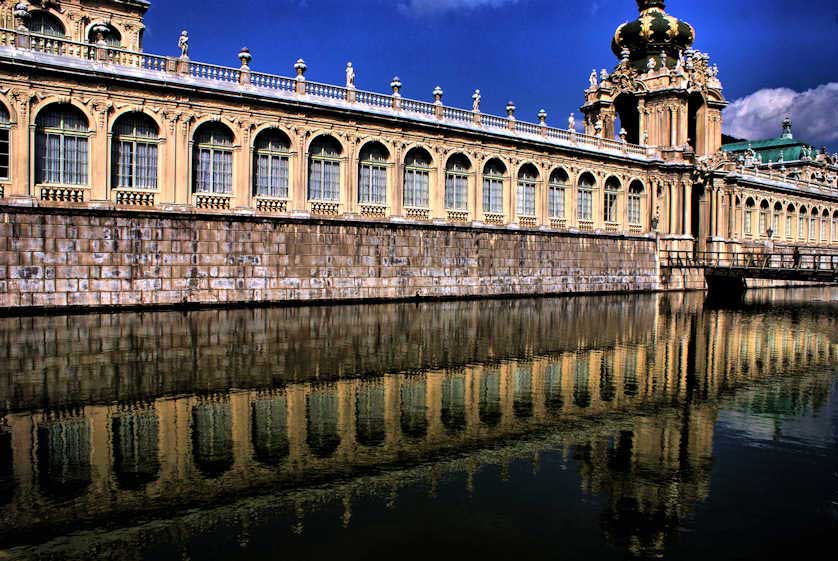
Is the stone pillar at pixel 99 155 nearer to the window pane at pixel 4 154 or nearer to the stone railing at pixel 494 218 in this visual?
the window pane at pixel 4 154

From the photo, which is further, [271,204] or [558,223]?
[558,223]

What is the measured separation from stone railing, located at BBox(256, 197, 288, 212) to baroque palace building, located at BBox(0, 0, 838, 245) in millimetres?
60

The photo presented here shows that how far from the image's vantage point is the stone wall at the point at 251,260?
3059cm

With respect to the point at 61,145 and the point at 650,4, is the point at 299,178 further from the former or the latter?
the point at 650,4

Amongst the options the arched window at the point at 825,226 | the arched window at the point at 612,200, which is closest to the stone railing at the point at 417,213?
the arched window at the point at 612,200

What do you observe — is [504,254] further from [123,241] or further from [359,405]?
[359,405]

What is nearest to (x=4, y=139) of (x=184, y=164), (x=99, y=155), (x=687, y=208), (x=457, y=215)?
(x=99, y=155)

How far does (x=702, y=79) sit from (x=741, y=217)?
49.1ft

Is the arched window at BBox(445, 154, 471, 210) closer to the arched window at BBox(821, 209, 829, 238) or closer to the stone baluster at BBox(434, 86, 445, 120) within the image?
the stone baluster at BBox(434, 86, 445, 120)

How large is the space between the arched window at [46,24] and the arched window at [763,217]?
6613 cm

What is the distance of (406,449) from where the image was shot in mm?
11594

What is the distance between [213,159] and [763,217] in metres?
62.7

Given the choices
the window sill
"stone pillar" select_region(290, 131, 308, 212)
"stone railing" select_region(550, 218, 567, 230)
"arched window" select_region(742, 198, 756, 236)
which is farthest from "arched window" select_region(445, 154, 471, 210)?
"arched window" select_region(742, 198, 756, 236)

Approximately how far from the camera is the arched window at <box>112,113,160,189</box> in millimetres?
34562
